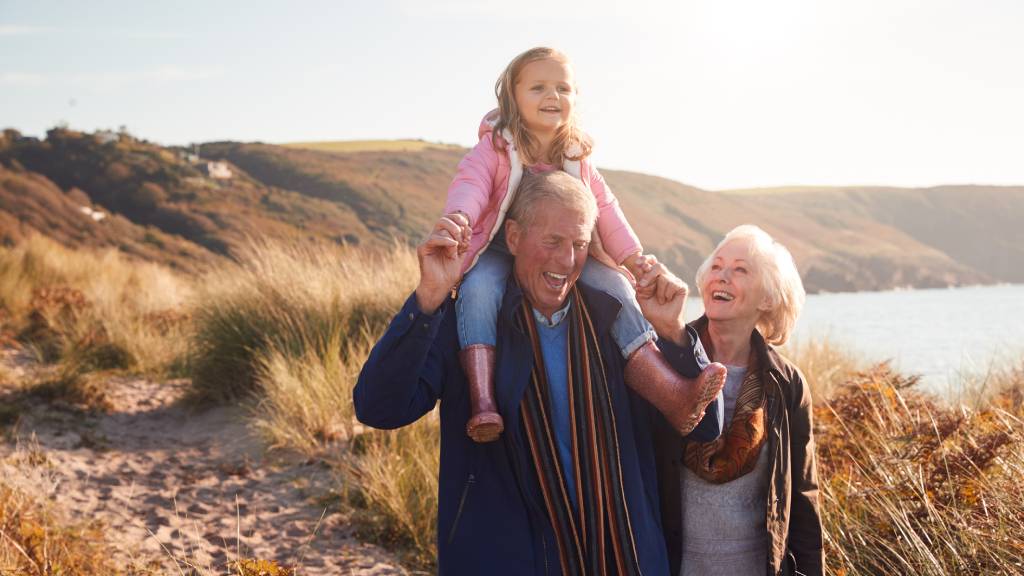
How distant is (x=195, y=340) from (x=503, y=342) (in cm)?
723

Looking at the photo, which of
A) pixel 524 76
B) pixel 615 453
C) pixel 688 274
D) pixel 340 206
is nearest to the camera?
pixel 615 453

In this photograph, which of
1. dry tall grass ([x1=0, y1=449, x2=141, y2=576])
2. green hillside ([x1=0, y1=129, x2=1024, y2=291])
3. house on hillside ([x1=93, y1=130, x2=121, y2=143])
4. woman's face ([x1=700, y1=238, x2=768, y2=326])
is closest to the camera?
woman's face ([x1=700, y1=238, x2=768, y2=326])

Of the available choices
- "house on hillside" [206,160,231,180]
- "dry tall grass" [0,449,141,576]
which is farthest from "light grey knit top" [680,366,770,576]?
"house on hillside" [206,160,231,180]

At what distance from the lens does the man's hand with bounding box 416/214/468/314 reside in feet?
7.50

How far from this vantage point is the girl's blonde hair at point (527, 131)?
291 cm

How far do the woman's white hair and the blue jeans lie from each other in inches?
12.6

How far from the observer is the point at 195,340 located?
8.86 metres

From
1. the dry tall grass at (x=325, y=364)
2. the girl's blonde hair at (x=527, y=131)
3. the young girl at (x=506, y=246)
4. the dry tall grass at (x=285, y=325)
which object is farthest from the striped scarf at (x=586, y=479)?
the dry tall grass at (x=285, y=325)

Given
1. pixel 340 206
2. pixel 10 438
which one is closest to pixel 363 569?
pixel 10 438

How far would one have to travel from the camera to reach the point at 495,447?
7.75 ft

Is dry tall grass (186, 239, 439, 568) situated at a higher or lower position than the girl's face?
lower

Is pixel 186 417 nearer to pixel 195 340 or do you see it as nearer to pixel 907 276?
pixel 195 340

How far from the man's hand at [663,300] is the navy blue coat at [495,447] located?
0.16 feet

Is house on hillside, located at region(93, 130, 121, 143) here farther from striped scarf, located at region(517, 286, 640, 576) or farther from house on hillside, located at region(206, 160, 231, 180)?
striped scarf, located at region(517, 286, 640, 576)
